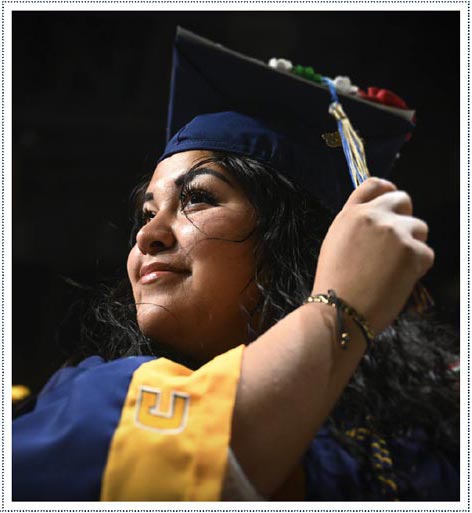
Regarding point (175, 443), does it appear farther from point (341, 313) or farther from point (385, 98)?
point (385, 98)

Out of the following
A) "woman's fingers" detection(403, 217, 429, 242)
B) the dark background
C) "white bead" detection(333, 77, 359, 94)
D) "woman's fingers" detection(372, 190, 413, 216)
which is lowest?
the dark background

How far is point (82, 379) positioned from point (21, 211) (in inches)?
79.6

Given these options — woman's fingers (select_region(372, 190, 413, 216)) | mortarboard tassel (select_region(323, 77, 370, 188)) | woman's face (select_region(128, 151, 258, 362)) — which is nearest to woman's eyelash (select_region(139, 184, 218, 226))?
woman's face (select_region(128, 151, 258, 362))

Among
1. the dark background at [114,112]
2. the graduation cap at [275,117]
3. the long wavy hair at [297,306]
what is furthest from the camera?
the dark background at [114,112]

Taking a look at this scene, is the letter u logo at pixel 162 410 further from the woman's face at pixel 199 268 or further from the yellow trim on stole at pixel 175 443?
the woman's face at pixel 199 268

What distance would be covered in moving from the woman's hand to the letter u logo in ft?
0.68

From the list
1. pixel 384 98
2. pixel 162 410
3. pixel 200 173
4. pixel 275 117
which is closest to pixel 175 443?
pixel 162 410

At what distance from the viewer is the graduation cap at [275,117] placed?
109cm

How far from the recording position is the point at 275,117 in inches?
44.4

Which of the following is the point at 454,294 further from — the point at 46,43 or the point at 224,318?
the point at 46,43

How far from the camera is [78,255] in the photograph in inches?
Result: 105

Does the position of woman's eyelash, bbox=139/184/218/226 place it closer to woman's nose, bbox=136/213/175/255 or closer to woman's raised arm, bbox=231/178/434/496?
woman's nose, bbox=136/213/175/255

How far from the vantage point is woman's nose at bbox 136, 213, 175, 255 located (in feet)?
3.36

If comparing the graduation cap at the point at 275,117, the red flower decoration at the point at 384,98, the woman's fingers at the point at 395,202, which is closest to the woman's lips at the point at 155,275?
the graduation cap at the point at 275,117
